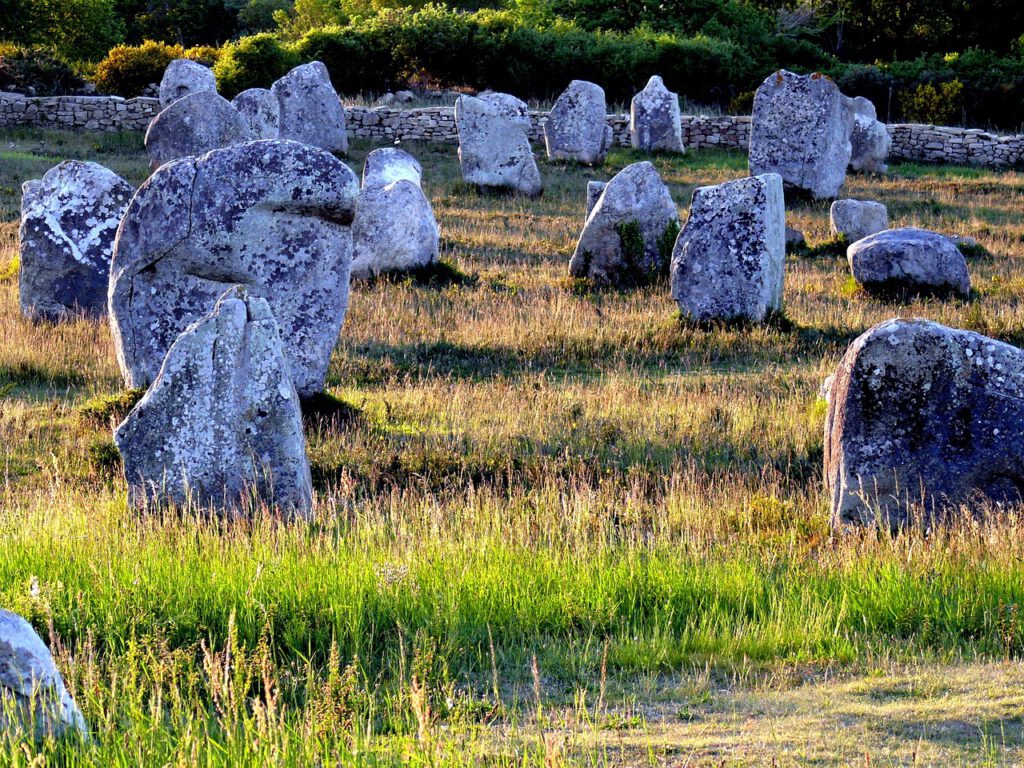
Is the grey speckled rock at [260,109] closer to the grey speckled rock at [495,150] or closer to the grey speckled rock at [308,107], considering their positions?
the grey speckled rock at [308,107]

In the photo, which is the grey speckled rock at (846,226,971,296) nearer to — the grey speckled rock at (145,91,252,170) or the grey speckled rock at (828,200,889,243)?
the grey speckled rock at (828,200,889,243)

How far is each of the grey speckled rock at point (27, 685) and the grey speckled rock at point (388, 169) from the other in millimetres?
17799

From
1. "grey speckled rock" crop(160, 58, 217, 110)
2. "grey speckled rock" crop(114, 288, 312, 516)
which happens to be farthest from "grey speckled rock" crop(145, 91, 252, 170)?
"grey speckled rock" crop(114, 288, 312, 516)

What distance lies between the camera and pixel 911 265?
1703 cm

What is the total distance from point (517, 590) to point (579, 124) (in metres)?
25.9

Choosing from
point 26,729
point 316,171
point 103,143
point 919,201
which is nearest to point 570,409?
point 316,171

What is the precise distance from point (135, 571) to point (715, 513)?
3.74 meters

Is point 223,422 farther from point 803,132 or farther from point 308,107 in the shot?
point 308,107

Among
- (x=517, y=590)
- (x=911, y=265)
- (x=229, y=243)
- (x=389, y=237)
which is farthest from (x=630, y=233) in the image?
(x=517, y=590)

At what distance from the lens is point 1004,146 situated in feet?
106

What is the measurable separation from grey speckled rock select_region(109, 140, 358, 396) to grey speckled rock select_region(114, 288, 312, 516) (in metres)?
3.21

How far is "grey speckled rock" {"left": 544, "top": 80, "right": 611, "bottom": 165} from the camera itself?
30844 millimetres

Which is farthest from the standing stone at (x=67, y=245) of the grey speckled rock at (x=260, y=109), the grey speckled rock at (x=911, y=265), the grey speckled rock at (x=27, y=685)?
the grey speckled rock at (x=260, y=109)

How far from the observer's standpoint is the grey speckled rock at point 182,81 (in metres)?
32.9
